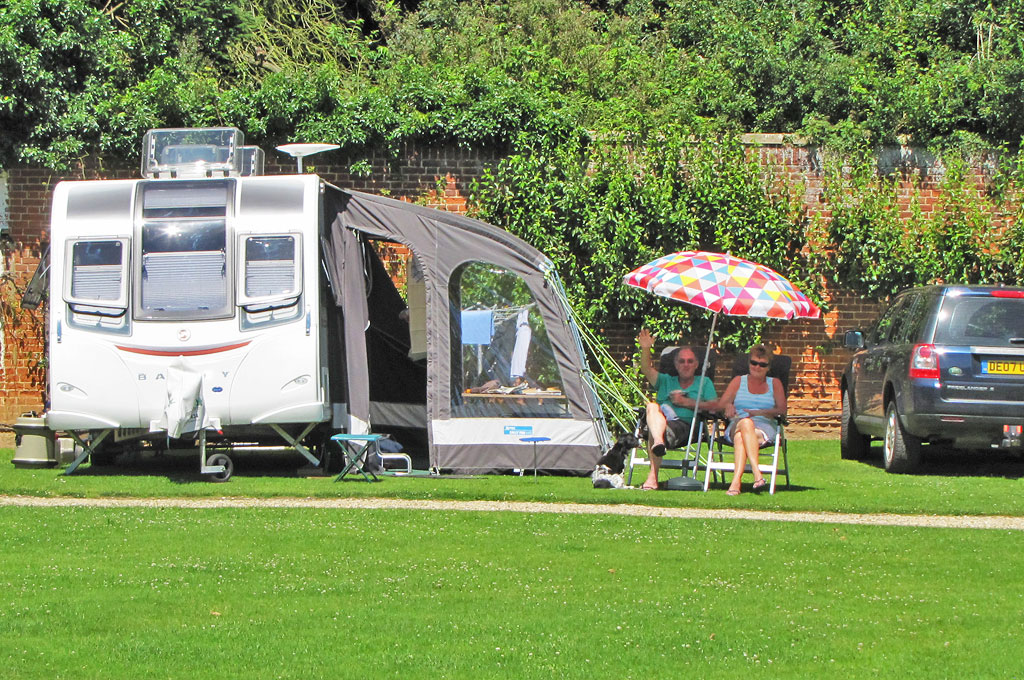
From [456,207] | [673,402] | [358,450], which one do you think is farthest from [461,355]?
[456,207]

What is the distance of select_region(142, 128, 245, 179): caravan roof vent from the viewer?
43.2 feet

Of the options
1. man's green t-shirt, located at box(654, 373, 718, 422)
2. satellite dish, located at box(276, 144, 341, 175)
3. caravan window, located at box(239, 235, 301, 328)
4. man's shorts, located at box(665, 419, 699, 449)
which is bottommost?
man's shorts, located at box(665, 419, 699, 449)

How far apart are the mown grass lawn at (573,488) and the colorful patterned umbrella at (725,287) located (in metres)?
1.49

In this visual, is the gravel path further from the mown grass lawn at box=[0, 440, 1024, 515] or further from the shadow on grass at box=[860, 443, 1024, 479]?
the shadow on grass at box=[860, 443, 1024, 479]

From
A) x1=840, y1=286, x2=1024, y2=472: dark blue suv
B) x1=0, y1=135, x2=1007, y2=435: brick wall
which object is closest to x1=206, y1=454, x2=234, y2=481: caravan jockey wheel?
x1=0, y1=135, x2=1007, y2=435: brick wall

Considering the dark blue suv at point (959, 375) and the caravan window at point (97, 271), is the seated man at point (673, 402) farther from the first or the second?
the caravan window at point (97, 271)

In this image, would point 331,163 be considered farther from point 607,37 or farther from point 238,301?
point 607,37

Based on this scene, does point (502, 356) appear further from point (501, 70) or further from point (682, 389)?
point (501, 70)

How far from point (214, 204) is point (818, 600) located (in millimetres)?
7315

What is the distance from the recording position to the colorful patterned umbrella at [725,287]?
11047 mm

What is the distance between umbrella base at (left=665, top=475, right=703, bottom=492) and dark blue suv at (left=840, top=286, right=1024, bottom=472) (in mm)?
2490

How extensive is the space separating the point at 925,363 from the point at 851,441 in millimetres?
2454

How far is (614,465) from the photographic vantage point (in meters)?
12.0

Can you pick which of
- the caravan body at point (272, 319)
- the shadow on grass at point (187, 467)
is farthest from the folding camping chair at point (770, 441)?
the shadow on grass at point (187, 467)
